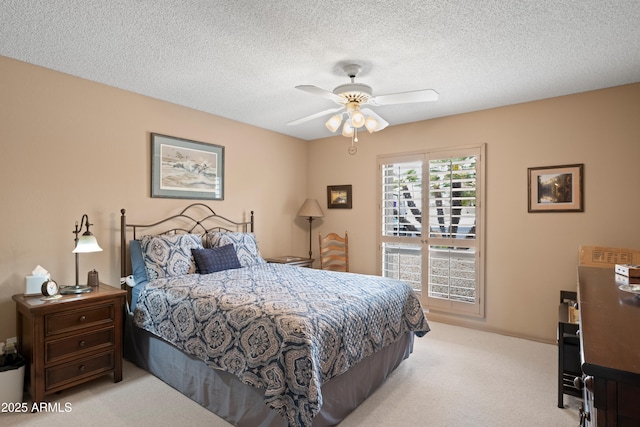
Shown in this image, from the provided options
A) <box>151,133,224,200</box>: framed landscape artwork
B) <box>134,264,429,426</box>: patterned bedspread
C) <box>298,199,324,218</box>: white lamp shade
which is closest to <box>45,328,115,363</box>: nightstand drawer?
<box>134,264,429,426</box>: patterned bedspread

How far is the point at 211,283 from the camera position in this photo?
2.93m

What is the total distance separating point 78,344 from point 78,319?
19 cm

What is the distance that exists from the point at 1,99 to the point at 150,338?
2271 millimetres

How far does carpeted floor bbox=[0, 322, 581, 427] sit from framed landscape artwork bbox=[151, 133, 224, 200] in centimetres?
186

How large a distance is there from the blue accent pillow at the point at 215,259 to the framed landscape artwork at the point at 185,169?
0.81 meters

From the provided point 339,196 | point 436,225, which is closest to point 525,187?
point 436,225

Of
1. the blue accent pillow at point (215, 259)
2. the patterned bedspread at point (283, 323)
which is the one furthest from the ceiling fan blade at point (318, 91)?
the blue accent pillow at point (215, 259)

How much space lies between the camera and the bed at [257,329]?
1912 millimetres

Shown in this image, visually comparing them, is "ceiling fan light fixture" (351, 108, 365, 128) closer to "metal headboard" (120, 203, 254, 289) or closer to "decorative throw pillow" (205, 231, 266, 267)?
"decorative throw pillow" (205, 231, 266, 267)

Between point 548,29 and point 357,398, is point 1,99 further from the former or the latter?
point 548,29

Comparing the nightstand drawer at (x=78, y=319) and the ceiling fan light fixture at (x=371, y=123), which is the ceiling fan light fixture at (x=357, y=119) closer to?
the ceiling fan light fixture at (x=371, y=123)

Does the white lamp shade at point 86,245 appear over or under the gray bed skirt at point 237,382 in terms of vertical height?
over

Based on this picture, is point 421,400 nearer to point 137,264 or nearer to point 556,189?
point 556,189

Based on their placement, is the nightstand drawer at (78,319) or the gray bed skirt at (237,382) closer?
the gray bed skirt at (237,382)
